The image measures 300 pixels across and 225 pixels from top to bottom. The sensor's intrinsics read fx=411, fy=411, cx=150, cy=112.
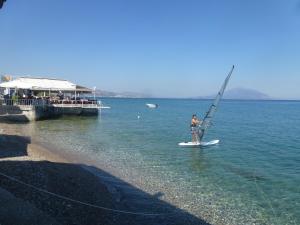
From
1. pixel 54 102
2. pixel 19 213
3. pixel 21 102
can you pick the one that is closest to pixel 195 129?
pixel 19 213

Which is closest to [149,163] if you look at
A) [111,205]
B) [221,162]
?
[221,162]

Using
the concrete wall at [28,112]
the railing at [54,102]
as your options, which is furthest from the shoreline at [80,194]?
the railing at [54,102]

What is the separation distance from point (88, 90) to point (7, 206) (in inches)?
1890

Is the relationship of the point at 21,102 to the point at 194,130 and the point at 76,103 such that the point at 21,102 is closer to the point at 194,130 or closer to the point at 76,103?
the point at 76,103

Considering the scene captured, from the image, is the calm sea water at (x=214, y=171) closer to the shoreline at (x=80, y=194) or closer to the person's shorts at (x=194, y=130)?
the shoreline at (x=80, y=194)

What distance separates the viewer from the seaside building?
4384 cm

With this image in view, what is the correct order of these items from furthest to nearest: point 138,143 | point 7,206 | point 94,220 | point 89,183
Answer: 1. point 138,143
2. point 89,183
3. point 94,220
4. point 7,206

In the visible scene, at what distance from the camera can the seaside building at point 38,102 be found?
4384cm

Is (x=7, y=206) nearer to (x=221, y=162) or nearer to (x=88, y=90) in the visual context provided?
(x=221, y=162)

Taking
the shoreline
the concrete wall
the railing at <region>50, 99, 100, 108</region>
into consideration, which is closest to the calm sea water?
the shoreline

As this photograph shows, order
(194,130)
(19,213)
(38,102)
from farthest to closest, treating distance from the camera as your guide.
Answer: (38,102), (194,130), (19,213)

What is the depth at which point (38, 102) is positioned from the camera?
159 ft

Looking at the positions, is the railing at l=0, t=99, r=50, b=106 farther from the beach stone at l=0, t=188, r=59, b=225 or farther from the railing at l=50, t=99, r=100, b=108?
the beach stone at l=0, t=188, r=59, b=225

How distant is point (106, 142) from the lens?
31594mm
